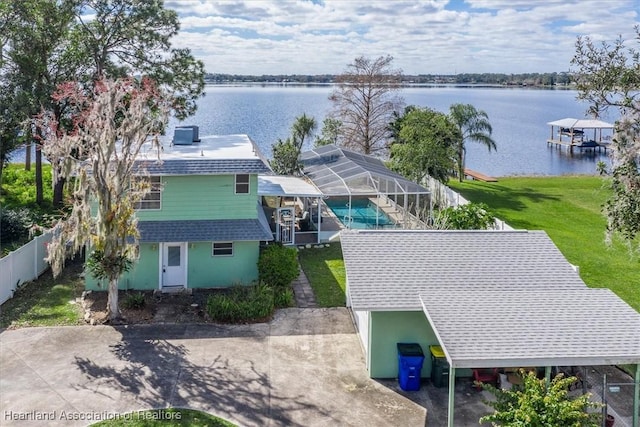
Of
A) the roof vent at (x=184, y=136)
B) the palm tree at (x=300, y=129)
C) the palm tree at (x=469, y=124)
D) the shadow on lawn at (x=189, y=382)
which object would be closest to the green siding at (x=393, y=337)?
the shadow on lawn at (x=189, y=382)

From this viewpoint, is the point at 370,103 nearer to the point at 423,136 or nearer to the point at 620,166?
the point at 423,136

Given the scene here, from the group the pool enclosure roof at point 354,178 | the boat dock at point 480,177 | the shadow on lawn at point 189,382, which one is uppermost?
the pool enclosure roof at point 354,178

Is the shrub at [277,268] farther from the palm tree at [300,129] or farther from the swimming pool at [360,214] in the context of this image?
the palm tree at [300,129]

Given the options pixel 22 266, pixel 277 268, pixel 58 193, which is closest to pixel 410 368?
pixel 277 268

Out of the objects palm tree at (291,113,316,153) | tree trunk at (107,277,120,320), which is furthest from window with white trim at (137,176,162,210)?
palm tree at (291,113,316,153)

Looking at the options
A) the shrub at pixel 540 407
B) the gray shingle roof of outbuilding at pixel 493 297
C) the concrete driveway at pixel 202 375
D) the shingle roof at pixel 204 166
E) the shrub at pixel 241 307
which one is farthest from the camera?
the shingle roof at pixel 204 166

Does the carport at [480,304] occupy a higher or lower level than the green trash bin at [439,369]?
higher
